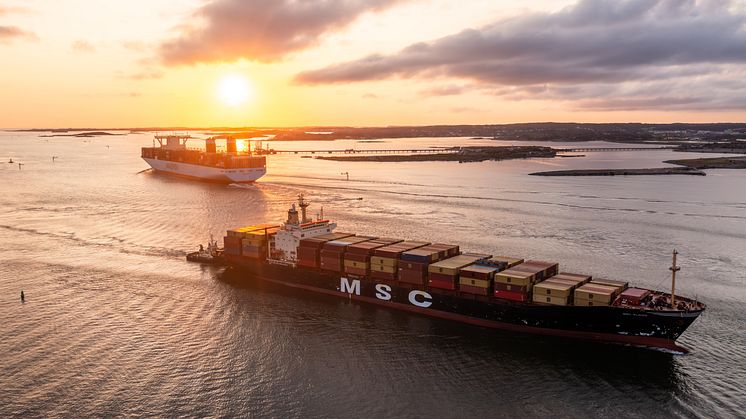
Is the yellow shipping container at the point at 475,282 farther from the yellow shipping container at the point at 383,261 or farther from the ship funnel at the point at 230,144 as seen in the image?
the ship funnel at the point at 230,144

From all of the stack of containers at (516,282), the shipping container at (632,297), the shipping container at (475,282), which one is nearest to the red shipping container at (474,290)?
the shipping container at (475,282)

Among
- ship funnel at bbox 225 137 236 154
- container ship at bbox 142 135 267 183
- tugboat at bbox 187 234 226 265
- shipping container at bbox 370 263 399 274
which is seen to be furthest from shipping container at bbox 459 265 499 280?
ship funnel at bbox 225 137 236 154

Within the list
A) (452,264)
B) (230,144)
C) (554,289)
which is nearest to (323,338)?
(452,264)

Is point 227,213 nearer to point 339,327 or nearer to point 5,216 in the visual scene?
point 5,216

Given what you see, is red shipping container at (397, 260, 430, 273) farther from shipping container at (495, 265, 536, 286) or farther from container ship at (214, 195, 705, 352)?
shipping container at (495, 265, 536, 286)

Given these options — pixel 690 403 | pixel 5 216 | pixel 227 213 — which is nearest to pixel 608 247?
pixel 690 403
